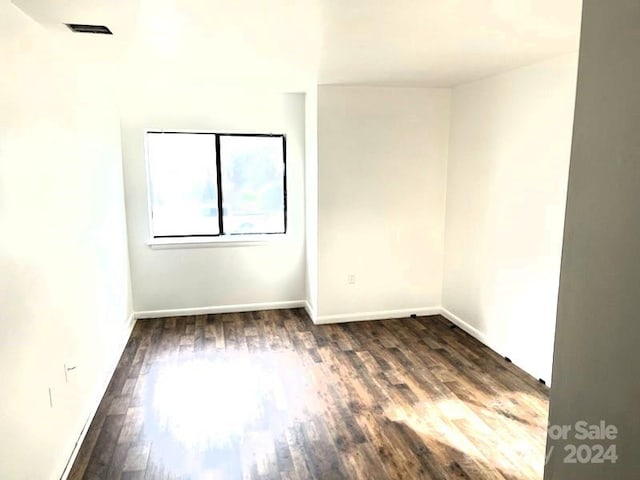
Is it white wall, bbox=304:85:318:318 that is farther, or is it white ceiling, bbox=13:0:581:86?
white wall, bbox=304:85:318:318

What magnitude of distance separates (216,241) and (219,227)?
0.20 meters

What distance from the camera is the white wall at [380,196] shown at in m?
4.28

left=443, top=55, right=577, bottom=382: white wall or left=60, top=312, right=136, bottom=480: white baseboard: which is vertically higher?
left=443, top=55, right=577, bottom=382: white wall

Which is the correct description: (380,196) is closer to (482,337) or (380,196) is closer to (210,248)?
(482,337)

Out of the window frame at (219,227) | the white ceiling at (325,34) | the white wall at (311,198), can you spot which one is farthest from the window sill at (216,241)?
the white ceiling at (325,34)

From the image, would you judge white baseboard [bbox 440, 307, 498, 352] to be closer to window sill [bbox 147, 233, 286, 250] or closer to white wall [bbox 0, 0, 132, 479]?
window sill [bbox 147, 233, 286, 250]

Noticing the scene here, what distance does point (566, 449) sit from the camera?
3.42ft

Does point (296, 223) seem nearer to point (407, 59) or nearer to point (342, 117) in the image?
point (342, 117)

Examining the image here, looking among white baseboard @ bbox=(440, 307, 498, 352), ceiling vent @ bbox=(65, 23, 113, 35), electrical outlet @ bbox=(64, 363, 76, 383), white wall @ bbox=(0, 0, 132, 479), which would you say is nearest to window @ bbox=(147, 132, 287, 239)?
white wall @ bbox=(0, 0, 132, 479)

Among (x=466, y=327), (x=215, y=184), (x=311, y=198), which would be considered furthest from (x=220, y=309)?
(x=466, y=327)

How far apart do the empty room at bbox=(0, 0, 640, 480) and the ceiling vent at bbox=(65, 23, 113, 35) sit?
0.28ft

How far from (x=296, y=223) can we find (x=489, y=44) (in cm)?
274

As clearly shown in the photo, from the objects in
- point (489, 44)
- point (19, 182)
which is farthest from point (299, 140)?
point (19, 182)

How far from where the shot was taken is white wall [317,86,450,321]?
428cm
